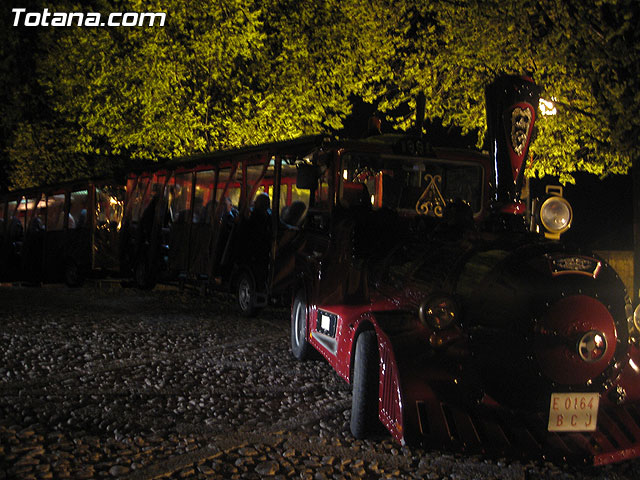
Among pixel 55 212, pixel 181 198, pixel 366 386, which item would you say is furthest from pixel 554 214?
pixel 55 212

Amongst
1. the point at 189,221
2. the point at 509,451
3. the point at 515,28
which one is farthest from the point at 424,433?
the point at 189,221

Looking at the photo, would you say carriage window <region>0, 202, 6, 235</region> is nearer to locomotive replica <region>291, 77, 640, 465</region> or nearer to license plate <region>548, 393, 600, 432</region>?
locomotive replica <region>291, 77, 640, 465</region>

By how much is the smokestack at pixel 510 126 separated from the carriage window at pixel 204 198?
8231mm

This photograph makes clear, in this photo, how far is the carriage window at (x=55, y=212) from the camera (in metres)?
17.7

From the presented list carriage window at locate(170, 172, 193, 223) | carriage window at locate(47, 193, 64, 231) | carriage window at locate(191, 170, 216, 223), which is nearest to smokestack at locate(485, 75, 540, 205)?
carriage window at locate(191, 170, 216, 223)

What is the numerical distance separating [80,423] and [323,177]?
13.3 ft

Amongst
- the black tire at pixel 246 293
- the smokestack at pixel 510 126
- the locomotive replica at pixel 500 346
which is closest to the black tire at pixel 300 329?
the locomotive replica at pixel 500 346

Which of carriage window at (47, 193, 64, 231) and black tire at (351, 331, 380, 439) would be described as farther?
carriage window at (47, 193, 64, 231)

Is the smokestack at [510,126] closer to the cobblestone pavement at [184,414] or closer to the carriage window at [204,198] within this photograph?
the cobblestone pavement at [184,414]

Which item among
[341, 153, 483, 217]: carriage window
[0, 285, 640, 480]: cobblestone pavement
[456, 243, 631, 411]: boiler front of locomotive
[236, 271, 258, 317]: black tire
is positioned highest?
[341, 153, 483, 217]: carriage window

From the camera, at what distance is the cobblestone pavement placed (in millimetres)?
3949

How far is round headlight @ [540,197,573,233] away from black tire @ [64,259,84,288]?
1410cm

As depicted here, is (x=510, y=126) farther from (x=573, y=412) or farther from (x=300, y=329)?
(x=300, y=329)

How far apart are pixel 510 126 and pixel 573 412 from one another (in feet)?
8.10
